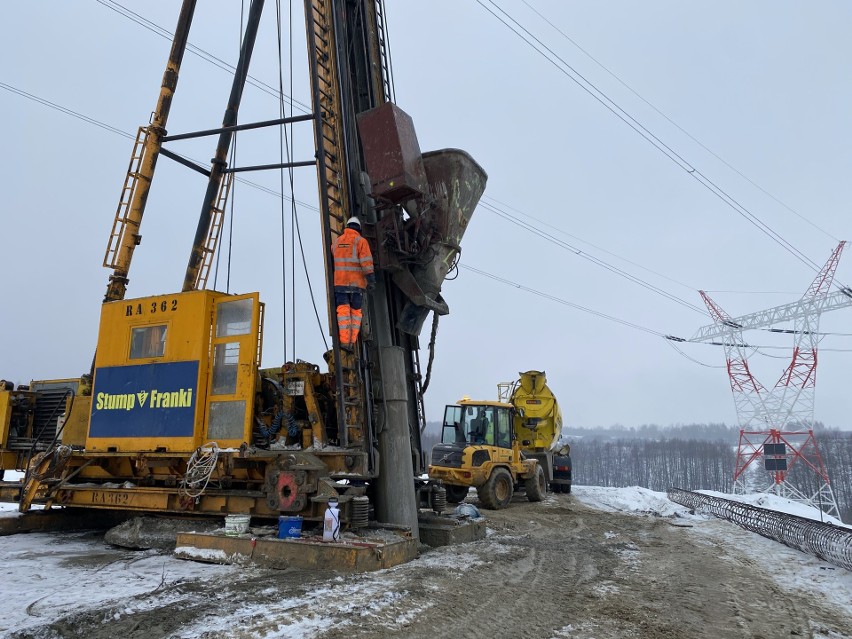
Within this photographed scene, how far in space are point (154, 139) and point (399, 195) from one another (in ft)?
17.4

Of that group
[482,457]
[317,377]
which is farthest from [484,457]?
[317,377]

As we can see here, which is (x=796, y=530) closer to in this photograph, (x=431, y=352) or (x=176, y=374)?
(x=431, y=352)

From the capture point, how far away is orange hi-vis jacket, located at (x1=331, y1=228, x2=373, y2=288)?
304 inches

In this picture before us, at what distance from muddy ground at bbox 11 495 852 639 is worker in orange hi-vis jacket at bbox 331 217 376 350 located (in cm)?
295

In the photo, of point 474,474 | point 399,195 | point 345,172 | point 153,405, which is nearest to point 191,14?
point 345,172

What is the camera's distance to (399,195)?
8.32 m

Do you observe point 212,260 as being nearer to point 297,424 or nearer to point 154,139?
point 154,139

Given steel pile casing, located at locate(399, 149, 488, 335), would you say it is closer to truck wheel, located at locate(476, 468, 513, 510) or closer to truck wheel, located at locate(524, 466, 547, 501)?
truck wheel, located at locate(476, 468, 513, 510)

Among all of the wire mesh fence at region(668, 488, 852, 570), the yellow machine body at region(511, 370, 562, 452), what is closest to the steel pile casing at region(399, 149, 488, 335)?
the wire mesh fence at region(668, 488, 852, 570)

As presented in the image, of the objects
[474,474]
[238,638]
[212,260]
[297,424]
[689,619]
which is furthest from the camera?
[474,474]

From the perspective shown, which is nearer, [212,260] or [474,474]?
A: [212,260]

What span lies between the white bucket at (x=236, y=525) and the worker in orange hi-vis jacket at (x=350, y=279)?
7.93 ft

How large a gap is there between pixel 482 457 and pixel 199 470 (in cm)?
846

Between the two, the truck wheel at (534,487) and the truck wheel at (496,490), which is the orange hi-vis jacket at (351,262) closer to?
the truck wheel at (496,490)
